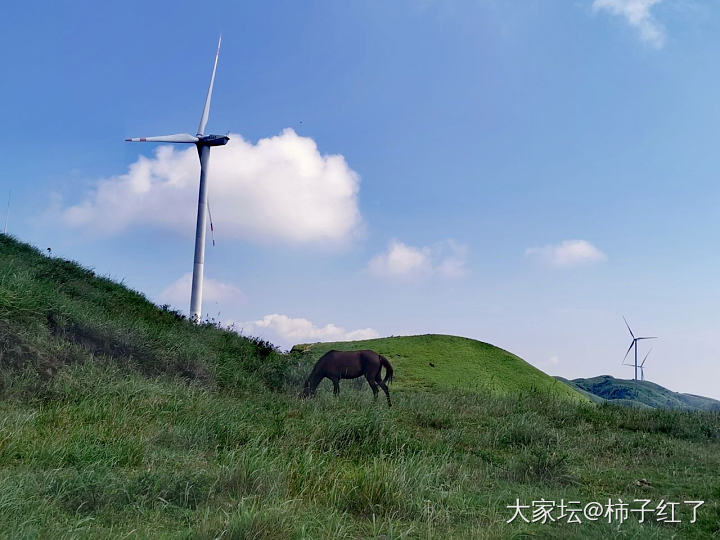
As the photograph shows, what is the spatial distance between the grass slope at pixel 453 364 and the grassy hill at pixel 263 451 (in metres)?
5.75

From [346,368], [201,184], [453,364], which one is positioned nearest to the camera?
[346,368]

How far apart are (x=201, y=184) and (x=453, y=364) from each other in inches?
644

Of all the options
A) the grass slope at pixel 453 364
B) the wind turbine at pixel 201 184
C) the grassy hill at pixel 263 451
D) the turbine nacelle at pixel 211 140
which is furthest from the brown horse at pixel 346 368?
the turbine nacelle at pixel 211 140

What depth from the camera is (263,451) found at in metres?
7.70

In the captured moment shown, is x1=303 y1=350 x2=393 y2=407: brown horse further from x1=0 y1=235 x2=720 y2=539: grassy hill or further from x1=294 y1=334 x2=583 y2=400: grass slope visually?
x1=294 y1=334 x2=583 y2=400: grass slope

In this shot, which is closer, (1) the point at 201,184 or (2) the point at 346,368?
(2) the point at 346,368

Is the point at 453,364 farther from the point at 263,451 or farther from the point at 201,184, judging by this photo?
the point at 263,451

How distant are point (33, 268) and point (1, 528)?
1742 centimetres

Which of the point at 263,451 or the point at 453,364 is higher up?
the point at 453,364

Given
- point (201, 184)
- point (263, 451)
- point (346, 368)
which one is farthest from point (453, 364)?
point (263, 451)

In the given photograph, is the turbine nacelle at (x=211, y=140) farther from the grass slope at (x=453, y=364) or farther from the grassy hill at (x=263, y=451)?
the grassy hill at (x=263, y=451)

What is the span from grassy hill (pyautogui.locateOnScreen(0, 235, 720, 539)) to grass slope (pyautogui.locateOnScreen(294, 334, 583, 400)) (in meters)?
5.75

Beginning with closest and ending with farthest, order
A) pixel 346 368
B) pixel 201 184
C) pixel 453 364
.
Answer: pixel 346 368
pixel 453 364
pixel 201 184

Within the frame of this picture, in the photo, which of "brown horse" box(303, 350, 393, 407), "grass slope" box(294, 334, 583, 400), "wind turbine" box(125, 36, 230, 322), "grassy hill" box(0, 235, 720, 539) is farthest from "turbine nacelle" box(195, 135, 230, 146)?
"brown horse" box(303, 350, 393, 407)
